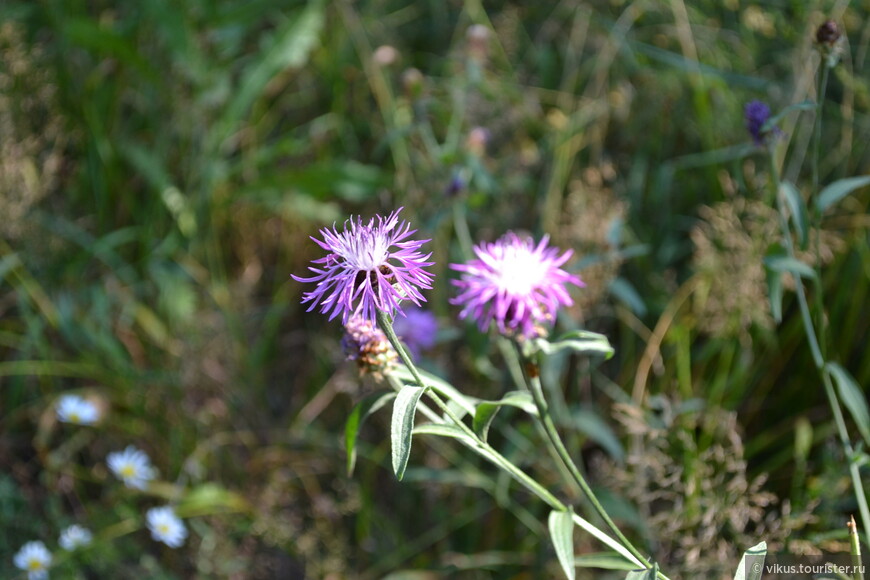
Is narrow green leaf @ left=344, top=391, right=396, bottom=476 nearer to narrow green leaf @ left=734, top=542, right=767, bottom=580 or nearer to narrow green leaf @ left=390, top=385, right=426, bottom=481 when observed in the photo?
narrow green leaf @ left=390, top=385, right=426, bottom=481

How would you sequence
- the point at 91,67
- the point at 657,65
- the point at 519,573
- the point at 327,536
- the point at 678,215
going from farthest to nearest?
1. the point at 91,67
2. the point at 657,65
3. the point at 678,215
4. the point at 327,536
5. the point at 519,573

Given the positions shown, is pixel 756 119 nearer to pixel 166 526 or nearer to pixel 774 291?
pixel 774 291

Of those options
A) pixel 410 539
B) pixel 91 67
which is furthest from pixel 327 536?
pixel 91 67

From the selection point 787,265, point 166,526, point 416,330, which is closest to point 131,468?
point 166,526

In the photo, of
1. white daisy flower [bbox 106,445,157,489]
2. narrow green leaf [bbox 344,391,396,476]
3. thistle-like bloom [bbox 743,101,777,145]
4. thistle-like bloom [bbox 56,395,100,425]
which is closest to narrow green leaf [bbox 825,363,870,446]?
thistle-like bloom [bbox 743,101,777,145]

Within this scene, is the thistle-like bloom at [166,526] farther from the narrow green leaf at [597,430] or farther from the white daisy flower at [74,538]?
the narrow green leaf at [597,430]

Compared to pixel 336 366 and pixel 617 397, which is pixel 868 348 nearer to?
pixel 617 397
